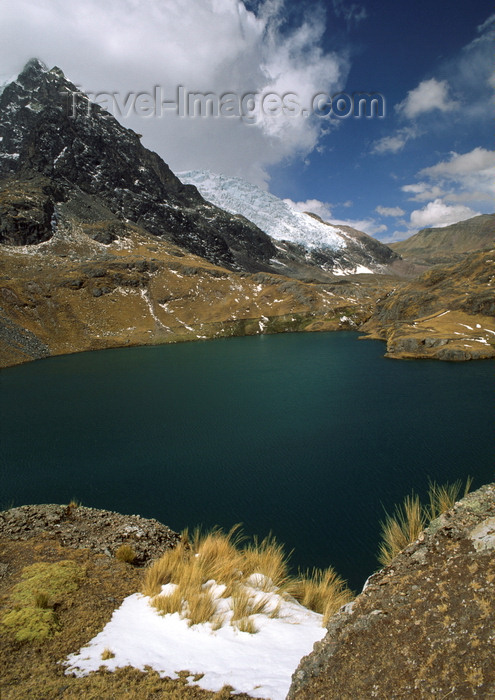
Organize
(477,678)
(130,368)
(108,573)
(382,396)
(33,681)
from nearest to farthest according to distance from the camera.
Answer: (477,678)
(33,681)
(108,573)
(382,396)
(130,368)

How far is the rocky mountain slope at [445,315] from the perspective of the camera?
2366 inches

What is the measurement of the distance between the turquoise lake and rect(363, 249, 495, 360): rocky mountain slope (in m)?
7.65

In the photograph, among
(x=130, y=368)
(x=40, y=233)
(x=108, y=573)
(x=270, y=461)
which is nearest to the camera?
(x=108, y=573)

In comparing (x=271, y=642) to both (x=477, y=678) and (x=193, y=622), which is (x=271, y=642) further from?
(x=477, y=678)

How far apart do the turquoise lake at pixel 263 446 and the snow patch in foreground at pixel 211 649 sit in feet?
29.0

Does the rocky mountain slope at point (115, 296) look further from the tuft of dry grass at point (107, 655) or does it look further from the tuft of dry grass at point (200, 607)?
the tuft of dry grass at point (107, 655)

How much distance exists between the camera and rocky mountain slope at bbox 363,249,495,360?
60.1 m

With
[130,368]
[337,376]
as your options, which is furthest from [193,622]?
[130,368]

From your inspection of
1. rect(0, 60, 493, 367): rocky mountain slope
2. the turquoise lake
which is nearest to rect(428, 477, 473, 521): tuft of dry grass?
the turquoise lake

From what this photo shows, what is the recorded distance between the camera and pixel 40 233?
420ft

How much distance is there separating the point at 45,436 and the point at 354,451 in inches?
1027

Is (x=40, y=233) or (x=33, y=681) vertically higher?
(x=40, y=233)

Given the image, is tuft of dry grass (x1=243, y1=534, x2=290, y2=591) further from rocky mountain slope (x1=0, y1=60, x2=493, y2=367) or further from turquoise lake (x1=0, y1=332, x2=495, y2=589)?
rocky mountain slope (x1=0, y1=60, x2=493, y2=367)

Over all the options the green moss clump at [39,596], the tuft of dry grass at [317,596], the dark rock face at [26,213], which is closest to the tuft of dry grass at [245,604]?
the tuft of dry grass at [317,596]
